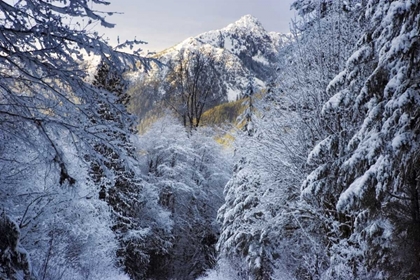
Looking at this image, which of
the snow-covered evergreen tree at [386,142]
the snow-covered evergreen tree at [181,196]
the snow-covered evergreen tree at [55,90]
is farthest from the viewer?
the snow-covered evergreen tree at [181,196]

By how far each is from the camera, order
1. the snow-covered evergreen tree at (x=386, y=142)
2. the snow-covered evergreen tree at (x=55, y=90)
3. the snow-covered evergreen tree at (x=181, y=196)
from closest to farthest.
Answer: the snow-covered evergreen tree at (x=55, y=90) < the snow-covered evergreen tree at (x=386, y=142) < the snow-covered evergreen tree at (x=181, y=196)

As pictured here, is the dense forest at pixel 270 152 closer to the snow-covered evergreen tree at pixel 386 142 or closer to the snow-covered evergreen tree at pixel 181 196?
the snow-covered evergreen tree at pixel 386 142

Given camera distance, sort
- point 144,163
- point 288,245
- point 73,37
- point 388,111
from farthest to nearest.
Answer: point 144,163 < point 288,245 < point 388,111 < point 73,37

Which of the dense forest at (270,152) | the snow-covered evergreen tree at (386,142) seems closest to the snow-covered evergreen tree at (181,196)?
the dense forest at (270,152)

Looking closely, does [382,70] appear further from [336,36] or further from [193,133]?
[193,133]

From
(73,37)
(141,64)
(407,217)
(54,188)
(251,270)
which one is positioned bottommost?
(251,270)

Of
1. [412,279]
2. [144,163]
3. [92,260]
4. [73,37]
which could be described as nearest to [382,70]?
[412,279]

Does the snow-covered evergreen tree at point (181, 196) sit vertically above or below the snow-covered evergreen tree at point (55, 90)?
below

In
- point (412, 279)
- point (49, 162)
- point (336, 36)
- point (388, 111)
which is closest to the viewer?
point (49, 162)

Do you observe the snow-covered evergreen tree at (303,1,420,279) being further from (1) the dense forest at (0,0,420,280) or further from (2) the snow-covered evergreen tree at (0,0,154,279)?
(2) the snow-covered evergreen tree at (0,0,154,279)

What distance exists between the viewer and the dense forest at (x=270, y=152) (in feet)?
14.9

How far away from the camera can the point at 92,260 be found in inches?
466

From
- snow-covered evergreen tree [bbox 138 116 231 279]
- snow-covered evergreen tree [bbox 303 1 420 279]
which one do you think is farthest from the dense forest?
snow-covered evergreen tree [bbox 138 116 231 279]

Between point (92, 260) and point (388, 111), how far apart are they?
34.1ft
